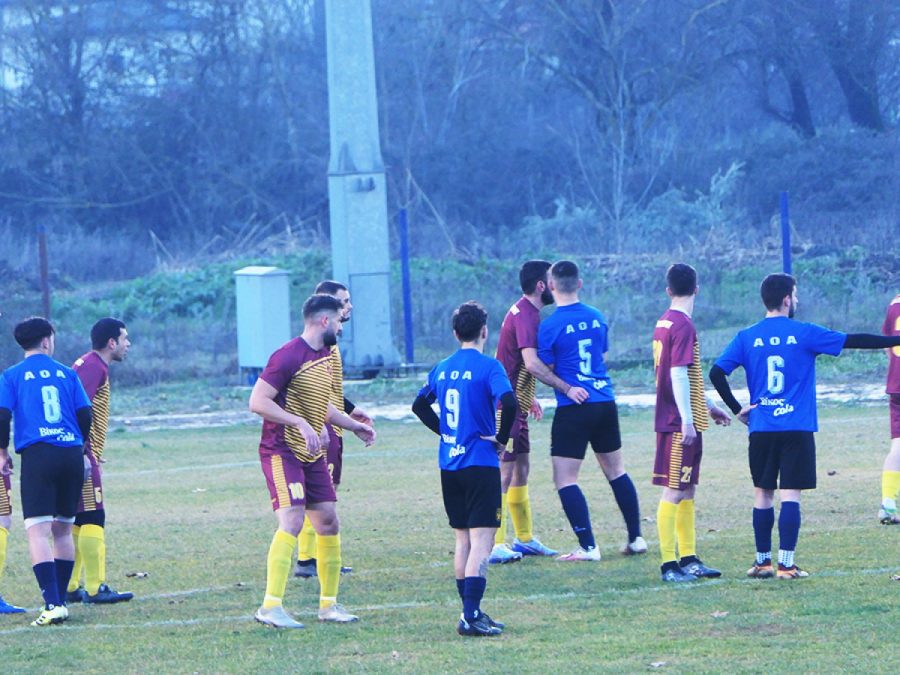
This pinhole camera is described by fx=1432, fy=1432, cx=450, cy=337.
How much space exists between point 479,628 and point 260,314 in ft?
56.0

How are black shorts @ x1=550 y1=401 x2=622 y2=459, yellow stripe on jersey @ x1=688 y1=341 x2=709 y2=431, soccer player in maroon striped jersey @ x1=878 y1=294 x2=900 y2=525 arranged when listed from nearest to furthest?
1. yellow stripe on jersey @ x1=688 y1=341 x2=709 y2=431
2. black shorts @ x1=550 y1=401 x2=622 y2=459
3. soccer player in maroon striped jersey @ x1=878 y1=294 x2=900 y2=525

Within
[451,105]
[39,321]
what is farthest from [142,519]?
[451,105]

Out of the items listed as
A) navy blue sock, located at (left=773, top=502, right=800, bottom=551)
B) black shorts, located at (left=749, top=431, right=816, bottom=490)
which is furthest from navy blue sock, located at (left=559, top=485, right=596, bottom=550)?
navy blue sock, located at (left=773, top=502, right=800, bottom=551)

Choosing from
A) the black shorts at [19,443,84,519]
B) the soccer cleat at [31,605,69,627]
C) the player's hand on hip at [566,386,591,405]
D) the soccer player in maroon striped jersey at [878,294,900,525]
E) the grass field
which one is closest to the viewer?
the grass field

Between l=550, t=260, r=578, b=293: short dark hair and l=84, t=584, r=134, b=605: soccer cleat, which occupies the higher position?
l=550, t=260, r=578, b=293: short dark hair

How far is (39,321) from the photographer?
8.68 metres

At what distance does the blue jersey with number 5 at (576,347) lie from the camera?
31.3 feet

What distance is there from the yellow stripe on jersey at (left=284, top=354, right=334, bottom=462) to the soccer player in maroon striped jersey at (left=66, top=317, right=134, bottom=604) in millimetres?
1567

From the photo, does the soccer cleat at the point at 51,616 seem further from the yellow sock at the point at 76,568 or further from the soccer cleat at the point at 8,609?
the yellow sock at the point at 76,568

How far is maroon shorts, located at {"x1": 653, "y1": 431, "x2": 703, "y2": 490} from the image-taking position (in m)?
8.77

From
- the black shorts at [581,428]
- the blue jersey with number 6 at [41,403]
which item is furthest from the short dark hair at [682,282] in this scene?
the blue jersey with number 6 at [41,403]

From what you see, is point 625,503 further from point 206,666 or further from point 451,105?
point 451,105

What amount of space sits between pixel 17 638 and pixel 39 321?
192cm

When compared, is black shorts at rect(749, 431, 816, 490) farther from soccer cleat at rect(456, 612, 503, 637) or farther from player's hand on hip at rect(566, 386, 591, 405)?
soccer cleat at rect(456, 612, 503, 637)
